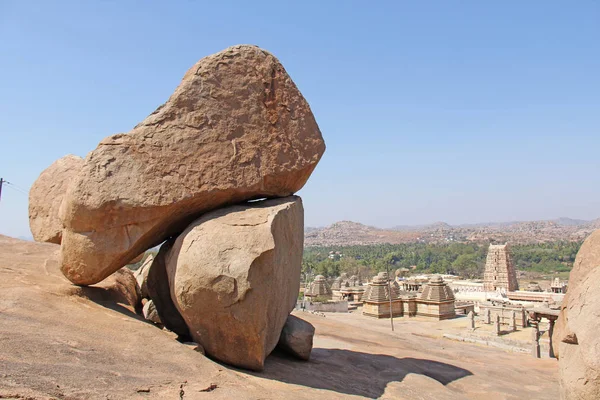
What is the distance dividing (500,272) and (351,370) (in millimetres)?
45699

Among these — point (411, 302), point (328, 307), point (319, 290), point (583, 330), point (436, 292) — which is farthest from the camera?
point (319, 290)

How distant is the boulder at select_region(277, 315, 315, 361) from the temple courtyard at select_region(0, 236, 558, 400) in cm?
14

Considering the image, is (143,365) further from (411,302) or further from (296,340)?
(411,302)

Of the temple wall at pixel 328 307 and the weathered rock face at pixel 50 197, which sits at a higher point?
the weathered rock face at pixel 50 197

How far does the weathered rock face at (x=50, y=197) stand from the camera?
862cm

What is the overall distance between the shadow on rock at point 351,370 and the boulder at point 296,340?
0.12m

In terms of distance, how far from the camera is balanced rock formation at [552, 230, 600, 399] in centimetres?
419

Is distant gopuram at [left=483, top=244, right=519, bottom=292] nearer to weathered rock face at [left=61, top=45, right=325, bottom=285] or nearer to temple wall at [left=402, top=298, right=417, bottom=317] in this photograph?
temple wall at [left=402, top=298, right=417, bottom=317]

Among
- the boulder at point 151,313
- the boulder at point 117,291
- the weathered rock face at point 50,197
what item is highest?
the weathered rock face at point 50,197

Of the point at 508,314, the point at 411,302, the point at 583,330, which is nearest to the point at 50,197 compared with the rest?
the point at 583,330

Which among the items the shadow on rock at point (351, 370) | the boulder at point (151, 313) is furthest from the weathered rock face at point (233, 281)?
the boulder at point (151, 313)

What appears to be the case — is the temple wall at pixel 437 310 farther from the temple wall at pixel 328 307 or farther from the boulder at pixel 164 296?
the boulder at pixel 164 296

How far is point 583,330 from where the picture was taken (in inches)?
177

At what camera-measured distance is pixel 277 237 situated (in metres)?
6.05
